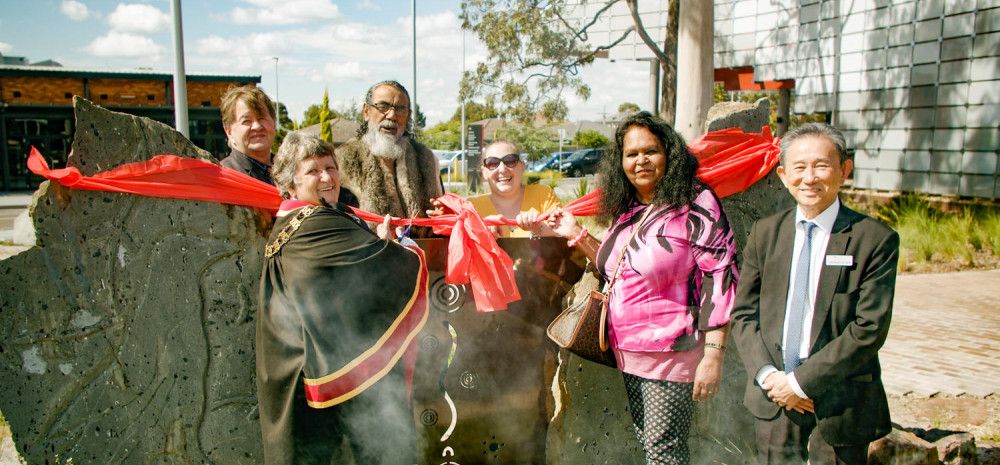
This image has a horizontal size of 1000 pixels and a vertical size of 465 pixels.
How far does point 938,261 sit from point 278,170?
9.64 m

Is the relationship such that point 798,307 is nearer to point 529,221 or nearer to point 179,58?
point 529,221

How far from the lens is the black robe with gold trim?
8.43ft

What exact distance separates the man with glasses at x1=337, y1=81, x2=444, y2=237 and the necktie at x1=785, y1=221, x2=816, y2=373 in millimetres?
1731

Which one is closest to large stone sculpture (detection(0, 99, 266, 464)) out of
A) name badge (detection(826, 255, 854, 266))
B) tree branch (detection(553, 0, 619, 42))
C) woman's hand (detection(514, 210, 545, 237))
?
woman's hand (detection(514, 210, 545, 237))

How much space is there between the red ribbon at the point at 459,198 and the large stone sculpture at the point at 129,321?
67 mm

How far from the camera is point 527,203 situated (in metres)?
3.48

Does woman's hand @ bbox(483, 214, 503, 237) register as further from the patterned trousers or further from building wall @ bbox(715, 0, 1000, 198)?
building wall @ bbox(715, 0, 1000, 198)

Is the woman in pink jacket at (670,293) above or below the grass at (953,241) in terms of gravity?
above

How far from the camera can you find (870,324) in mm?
2252

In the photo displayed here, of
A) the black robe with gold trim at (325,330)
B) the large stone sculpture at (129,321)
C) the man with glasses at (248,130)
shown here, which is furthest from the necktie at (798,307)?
the man with glasses at (248,130)

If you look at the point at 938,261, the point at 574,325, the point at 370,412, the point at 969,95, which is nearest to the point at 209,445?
the point at 370,412

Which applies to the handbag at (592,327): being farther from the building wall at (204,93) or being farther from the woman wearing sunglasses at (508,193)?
the building wall at (204,93)

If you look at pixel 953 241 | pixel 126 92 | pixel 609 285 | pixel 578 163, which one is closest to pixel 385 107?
pixel 609 285

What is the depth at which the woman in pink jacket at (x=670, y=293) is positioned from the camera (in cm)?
255
